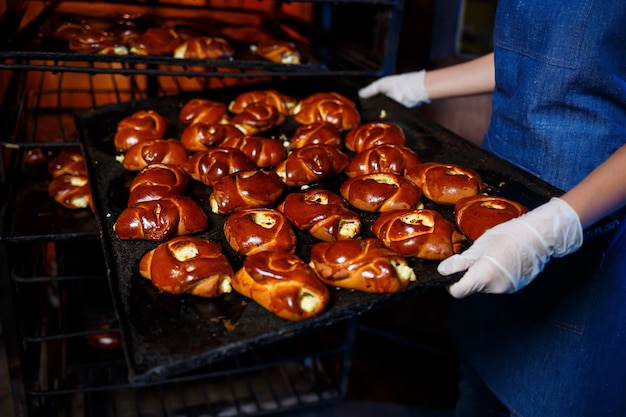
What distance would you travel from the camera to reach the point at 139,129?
2564 mm

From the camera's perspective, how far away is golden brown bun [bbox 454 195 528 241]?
1.95 meters

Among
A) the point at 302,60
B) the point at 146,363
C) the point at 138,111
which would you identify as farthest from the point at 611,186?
the point at 138,111

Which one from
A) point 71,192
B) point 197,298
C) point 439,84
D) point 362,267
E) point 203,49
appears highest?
point 203,49

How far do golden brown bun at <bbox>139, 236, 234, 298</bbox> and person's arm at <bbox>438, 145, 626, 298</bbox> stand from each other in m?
0.67

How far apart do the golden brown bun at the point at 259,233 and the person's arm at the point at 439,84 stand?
4.35 feet

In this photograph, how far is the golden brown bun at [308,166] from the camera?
231cm

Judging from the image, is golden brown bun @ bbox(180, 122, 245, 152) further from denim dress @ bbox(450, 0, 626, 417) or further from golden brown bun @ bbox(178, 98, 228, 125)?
denim dress @ bbox(450, 0, 626, 417)

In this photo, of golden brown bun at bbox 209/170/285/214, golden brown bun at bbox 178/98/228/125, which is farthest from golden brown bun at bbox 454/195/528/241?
golden brown bun at bbox 178/98/228/125

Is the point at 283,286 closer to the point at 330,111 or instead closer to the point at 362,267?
the point at 362,267

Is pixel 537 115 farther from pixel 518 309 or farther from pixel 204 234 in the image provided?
pixel 204 234

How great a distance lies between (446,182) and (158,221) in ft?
3.41

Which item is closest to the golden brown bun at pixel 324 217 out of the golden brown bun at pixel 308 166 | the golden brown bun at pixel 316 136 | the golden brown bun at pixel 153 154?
the golden brown bun at pixel 308 166

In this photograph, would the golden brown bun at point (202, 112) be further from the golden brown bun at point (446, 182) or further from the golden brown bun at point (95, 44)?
the golden brown bun at point (446, 182)

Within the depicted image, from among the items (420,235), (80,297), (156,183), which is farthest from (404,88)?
(80,297)
